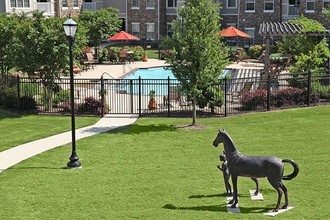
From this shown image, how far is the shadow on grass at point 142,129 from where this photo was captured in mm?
20922

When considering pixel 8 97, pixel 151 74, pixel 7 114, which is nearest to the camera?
pixel 7 114

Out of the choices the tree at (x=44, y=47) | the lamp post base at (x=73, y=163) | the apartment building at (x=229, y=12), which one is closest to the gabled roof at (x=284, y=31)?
the tree at (x=44, y=47)

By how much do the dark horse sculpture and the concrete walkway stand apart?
283 inches

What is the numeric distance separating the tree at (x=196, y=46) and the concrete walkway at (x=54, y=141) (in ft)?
10.4

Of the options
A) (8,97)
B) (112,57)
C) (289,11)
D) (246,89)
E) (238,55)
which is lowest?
(8,97)

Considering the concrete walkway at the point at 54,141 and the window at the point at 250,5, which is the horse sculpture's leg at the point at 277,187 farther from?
the window at the point at 250,5

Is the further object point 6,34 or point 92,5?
point 92,5

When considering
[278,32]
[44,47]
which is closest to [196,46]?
[44,47]

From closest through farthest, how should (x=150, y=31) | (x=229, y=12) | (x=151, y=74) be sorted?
(x=151, y=74)
(x=229, y=12)
(x=150, y=31)

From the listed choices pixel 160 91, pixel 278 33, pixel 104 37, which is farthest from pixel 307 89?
pixel 104 37

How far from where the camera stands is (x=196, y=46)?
20922 mm

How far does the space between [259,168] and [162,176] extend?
385 centimetres

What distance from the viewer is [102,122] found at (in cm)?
2280

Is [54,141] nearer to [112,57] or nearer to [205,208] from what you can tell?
[205,208]
